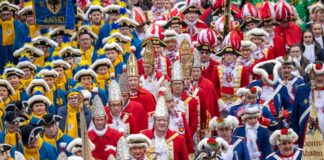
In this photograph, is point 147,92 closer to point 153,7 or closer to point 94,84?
point 94,84

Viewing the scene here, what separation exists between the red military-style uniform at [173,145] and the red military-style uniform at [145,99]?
7.49ft

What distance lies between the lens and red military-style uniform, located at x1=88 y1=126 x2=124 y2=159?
30.2 metres

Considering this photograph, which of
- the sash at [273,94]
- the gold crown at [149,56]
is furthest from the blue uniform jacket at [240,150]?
the gold crown at [149,56]

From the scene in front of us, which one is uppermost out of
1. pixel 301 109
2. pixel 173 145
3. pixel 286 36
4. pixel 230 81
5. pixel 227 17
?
pixel 227 17

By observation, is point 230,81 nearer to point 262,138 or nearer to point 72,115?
point 72,115

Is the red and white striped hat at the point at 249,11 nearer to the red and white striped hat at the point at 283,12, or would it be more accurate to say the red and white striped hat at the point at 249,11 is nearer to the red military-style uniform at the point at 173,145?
the red and white striped hat at the point at 283,12

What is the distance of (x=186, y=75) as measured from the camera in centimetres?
3331

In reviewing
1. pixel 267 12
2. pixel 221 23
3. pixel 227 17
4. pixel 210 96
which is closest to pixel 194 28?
pixel 221 23

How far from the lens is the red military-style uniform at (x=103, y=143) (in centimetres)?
3016

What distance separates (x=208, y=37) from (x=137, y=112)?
187 inches

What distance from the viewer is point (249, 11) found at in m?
38.5

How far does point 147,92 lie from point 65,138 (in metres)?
2.57

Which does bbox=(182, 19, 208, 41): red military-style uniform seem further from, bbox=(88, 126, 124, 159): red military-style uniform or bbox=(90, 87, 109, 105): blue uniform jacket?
bbox=(88, 126, 124, 159): red military-style uniform

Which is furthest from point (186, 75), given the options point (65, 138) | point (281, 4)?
point (281, 4)
